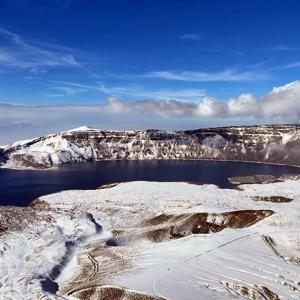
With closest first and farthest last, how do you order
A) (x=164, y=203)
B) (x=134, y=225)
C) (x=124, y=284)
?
(x=124, y=284) → (x=134, y=225) → (x=164, y=203)

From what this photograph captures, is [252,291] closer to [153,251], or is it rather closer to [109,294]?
[109,294]

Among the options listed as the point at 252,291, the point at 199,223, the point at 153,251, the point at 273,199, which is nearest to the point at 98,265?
the point at 153,251

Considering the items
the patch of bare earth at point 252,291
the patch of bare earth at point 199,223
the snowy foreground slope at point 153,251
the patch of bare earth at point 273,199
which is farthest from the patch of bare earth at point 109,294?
the patch of bare earth at point 273,199

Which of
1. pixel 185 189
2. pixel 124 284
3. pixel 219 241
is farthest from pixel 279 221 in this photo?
pixel 185 189

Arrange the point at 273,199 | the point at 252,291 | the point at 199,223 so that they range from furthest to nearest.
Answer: the point at 273,199 → the point at 199,223 → the point at 252,291

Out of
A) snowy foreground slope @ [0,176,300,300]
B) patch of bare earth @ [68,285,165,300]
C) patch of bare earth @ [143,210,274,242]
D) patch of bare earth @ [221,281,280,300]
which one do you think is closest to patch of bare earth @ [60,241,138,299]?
snowy foreground slope @ [0,176,300,300]

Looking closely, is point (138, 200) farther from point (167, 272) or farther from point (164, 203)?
point (167, 272)

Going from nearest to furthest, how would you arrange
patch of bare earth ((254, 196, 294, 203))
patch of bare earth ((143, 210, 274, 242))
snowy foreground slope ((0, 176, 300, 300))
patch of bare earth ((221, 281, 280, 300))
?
patch of bare earth ((221, 281, 280, 300)), snowy foreground slope ((0, 176, 300, 300)), patch of bare earth ((143, 210, 274, 242)), patch of bare earth ((254, 196, 294, 203))

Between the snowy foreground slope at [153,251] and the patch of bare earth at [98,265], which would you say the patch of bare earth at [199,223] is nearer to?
the snowy foreground slope at [153,251]

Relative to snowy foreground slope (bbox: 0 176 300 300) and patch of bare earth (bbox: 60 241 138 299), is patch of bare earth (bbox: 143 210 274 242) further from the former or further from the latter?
patch of bare earth (bbox: 60 241 138 299)
